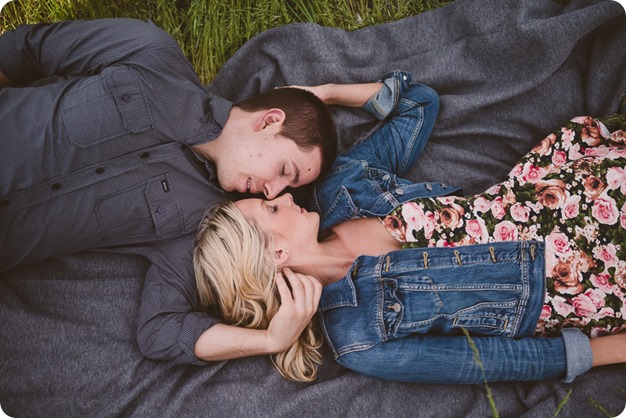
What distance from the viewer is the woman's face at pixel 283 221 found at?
2.41 m

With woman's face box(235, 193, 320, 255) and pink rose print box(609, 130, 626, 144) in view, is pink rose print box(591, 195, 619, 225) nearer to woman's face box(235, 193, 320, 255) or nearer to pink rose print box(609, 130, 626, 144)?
pink rose print box(609, 130, 626, 144)

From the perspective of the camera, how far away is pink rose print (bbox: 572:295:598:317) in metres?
2.41

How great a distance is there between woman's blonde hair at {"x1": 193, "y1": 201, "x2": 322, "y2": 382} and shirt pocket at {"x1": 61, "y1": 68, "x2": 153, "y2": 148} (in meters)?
0.60

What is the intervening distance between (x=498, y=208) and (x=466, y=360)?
0.79 metres

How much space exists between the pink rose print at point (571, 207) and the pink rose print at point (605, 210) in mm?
75

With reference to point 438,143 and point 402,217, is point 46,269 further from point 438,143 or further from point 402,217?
point 438,143

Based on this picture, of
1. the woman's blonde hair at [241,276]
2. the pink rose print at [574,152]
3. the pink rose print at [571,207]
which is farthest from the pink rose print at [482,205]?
the woman's blonde hair at [241,276]

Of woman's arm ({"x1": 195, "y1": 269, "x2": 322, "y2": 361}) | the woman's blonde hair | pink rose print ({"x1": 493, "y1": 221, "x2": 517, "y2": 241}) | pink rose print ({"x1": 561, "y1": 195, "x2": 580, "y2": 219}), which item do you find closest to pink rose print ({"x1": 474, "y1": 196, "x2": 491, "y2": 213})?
pink rose print ({"x1": 493, "y1": 221, "x2": 517, "y2": 241})

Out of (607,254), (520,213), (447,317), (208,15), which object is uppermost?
(208,15)

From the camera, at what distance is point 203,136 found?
248cm

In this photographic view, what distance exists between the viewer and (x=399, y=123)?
279cm

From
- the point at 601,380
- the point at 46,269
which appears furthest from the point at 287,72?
the point at 601,380

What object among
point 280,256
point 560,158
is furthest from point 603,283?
point 280,256

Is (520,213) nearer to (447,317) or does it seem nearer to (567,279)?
(567,279)
